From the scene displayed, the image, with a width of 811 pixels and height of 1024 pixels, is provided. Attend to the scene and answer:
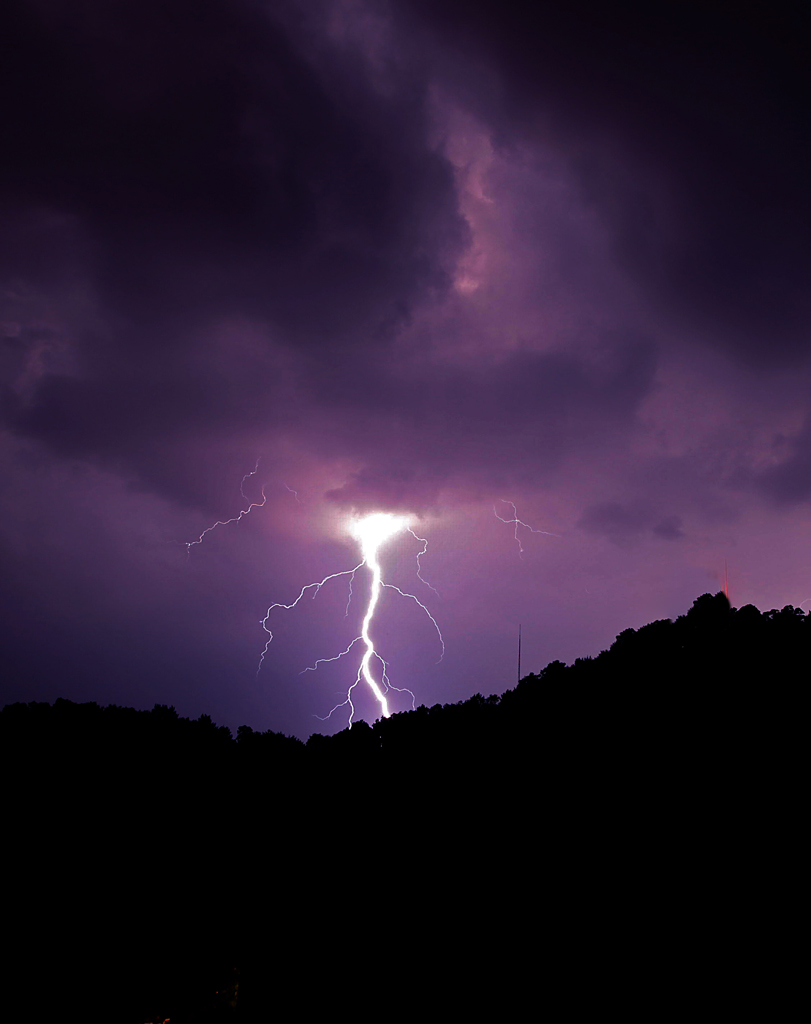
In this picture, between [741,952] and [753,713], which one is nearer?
[741,952]

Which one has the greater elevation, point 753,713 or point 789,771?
point 753,713

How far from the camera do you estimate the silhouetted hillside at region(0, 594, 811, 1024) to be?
834cm

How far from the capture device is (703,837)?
7.62m

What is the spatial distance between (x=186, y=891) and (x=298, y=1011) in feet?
9.61

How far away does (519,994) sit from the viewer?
820 centimetres

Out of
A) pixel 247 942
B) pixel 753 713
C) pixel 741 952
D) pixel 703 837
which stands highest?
pixel 753 713

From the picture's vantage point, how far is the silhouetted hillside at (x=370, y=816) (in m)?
8.34

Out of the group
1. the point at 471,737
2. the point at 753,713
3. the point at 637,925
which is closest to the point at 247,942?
the point at 471,737

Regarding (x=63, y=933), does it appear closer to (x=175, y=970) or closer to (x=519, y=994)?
(x=175, y=970)

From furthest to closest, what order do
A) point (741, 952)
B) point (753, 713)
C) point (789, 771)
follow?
point (753, 713), point (789, 771), point (741, 952)

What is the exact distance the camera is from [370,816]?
472 inches

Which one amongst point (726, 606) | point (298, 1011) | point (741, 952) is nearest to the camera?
point (741, 952)

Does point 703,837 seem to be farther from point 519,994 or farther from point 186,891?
point 186,891

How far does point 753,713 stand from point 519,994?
4.89 metres
